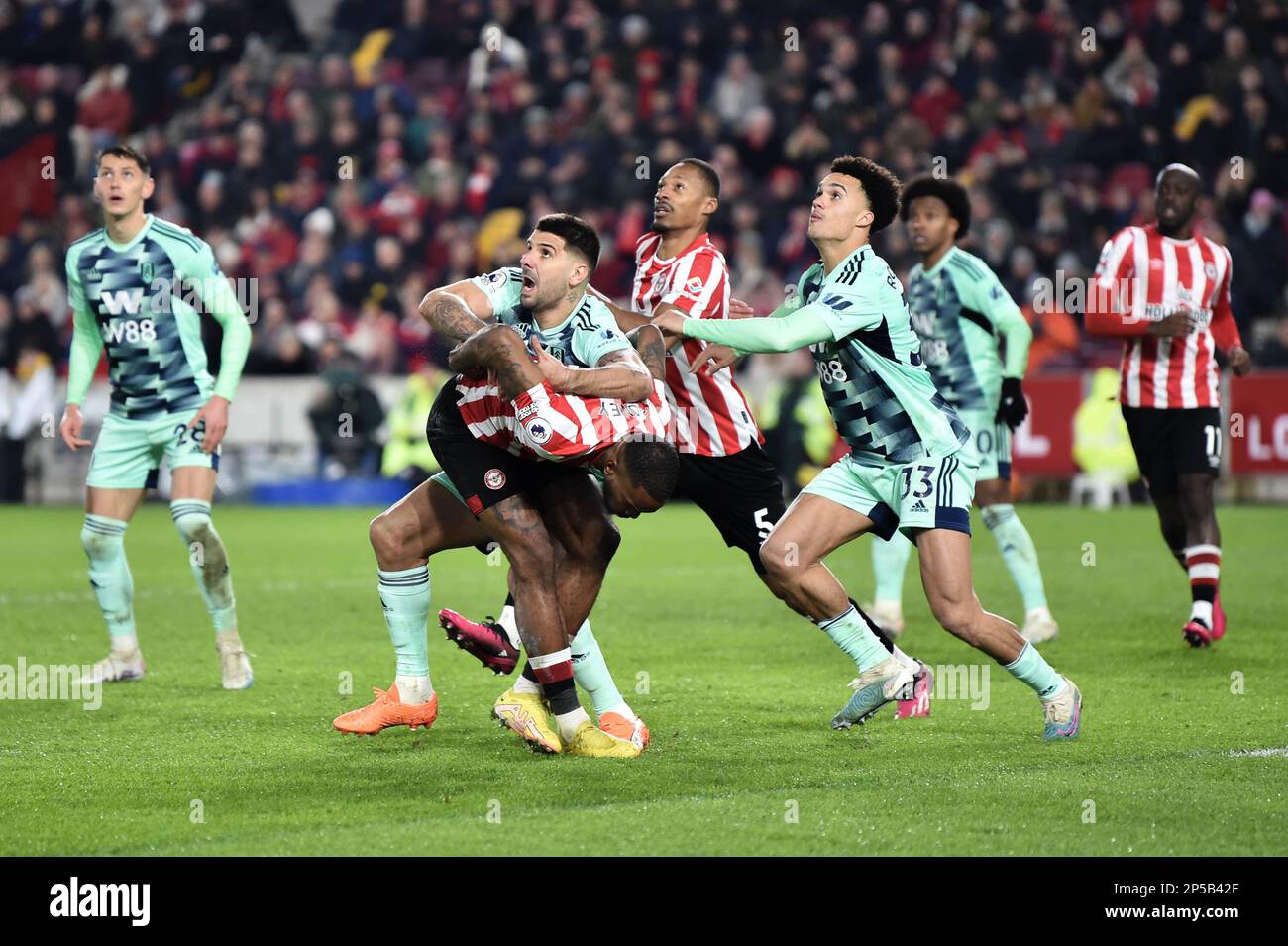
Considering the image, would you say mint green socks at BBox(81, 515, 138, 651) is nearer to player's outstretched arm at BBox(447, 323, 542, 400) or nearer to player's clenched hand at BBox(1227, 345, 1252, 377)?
player's outstretched arm at BBox(447, 323, 542, 400)

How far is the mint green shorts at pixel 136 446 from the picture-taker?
26.2 ft

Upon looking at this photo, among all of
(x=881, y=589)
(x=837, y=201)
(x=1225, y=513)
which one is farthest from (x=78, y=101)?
(x=837, y=201)

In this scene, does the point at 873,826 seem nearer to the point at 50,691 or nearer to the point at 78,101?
the point at 50,691

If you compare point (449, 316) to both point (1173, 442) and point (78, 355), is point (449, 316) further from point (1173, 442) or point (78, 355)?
point (1173, 442)

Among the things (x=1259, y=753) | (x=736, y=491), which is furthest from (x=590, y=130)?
(x=1259, y=753)

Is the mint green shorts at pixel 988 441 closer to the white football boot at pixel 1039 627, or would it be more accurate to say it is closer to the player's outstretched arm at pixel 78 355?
the white football boot at pixel 1039 627

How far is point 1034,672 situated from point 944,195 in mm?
3540

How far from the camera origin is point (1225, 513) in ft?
56.2

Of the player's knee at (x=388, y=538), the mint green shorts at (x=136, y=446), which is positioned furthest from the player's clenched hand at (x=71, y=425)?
the player's knee at (x=388, y=538)

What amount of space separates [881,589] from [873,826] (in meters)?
4.61

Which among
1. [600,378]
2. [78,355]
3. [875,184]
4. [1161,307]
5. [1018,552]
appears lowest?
[1018,552]

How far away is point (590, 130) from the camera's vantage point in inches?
895

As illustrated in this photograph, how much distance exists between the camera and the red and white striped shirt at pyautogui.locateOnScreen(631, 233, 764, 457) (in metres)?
Result: 7.16

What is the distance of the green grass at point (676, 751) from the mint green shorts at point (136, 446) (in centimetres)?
90
